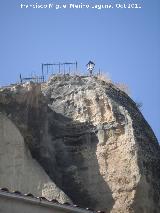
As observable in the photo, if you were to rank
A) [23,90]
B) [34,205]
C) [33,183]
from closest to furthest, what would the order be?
[34,205], [33,183], [23,90]

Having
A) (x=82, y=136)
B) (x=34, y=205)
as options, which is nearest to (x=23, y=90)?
(x=82, y=136)

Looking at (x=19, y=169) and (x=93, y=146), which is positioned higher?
(x=93, y=146)

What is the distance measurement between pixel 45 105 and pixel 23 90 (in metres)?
1.27

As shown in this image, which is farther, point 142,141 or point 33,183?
point 142,141

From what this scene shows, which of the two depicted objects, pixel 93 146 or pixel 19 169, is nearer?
pixel 19 169

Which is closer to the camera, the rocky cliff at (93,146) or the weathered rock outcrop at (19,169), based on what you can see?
the weathered rock outcrop at (19,169)

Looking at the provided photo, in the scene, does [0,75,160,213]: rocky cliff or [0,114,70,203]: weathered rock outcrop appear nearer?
[0,114,70,203]: weathered rock outcrop

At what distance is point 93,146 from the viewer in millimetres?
25312

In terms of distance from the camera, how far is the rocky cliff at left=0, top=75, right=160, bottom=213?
23.8 meters

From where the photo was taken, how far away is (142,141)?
25.2m

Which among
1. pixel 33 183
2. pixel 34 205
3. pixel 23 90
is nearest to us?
pixel 34 205

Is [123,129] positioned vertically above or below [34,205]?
above

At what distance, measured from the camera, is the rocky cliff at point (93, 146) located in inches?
939

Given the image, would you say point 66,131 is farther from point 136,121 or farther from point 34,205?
point 34,205
